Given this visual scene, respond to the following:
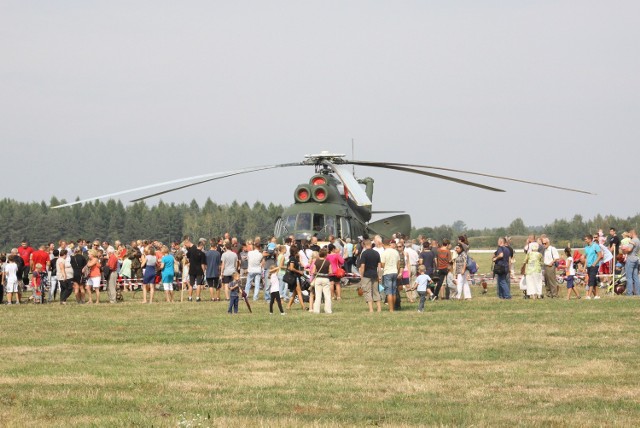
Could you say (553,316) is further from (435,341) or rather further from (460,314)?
(435,341)

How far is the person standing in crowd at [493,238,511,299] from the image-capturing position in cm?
2756

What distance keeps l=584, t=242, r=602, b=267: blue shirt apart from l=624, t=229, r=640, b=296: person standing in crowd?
910 mm

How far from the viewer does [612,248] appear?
3011 cm

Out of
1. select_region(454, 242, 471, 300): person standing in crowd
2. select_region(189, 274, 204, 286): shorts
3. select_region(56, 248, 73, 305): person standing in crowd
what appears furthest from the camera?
select_region(189, 274, 204, 286): shorts

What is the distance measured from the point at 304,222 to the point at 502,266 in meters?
9.48

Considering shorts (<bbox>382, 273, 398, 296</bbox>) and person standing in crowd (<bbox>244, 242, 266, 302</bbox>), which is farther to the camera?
person standing in crowd (<bbox>244, 242, 266, 302</bbox>)

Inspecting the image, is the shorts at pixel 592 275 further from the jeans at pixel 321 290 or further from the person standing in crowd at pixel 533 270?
the jeans at pixel 321 290

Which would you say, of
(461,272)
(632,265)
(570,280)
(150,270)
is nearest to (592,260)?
(632,265)

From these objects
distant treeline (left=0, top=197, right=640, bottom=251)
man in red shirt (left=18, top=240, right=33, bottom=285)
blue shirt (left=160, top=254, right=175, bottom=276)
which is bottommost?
blue shirt (left=160, top=254, right=175, bottom=276)

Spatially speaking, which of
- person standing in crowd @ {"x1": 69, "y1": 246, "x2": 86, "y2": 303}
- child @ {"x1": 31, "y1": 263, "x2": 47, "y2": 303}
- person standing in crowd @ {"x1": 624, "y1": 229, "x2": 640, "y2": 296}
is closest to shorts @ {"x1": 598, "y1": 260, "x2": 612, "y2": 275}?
person standing in crowd @ {"x1": 624, "y1": 229, "x2": 640, "y2": 296}

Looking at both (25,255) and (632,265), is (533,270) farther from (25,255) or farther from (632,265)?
(25,255)

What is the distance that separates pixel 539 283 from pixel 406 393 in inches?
614

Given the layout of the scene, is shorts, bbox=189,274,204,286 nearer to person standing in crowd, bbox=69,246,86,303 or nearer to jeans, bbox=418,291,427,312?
person standing in crowd, bbox=69,246,86,303

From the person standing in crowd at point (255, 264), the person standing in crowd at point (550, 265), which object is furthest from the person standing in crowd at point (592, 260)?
the person standing in crowd at point (255, 264)
